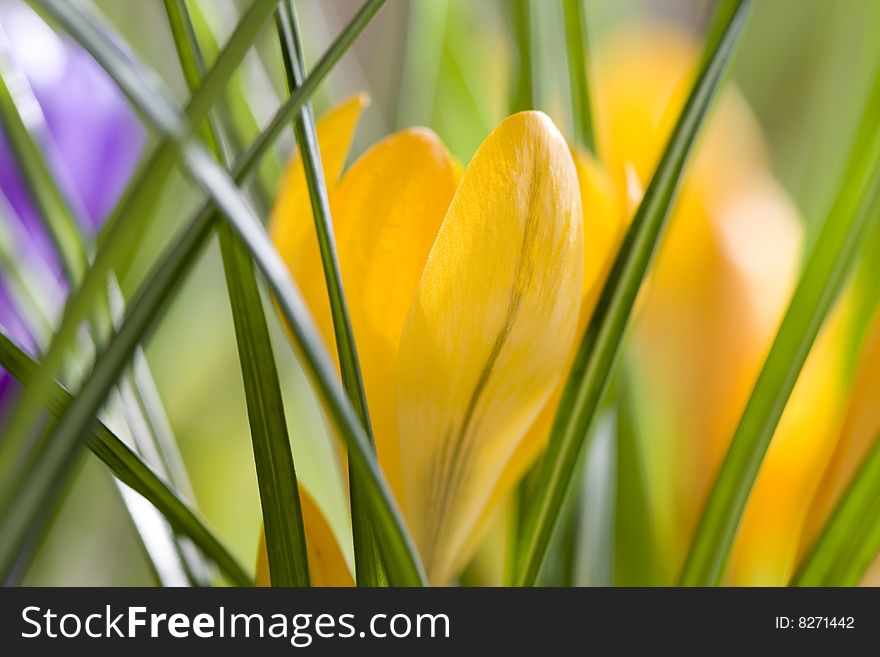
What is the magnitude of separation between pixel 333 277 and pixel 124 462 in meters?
0.04

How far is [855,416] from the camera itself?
0.16 m

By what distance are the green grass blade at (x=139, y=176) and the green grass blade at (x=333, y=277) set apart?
20 millimetres

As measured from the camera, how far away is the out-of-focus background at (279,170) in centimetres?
25

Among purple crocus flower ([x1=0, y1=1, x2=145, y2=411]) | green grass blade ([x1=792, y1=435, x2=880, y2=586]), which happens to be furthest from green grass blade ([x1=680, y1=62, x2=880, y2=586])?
purple crocus flower ([x1=0, y1=1, x2=145, y2=411])

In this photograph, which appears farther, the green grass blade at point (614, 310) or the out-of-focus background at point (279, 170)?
the out-of-focus background at point (279, 170)

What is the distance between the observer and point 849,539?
0.15m

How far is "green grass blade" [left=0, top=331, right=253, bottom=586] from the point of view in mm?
118

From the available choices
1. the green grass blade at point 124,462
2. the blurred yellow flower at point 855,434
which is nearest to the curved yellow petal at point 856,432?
the blurred yellow flower at point 855,434

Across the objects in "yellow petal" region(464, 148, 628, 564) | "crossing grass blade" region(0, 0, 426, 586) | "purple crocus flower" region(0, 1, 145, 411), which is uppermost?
"purple crocus flower" region(0, 1, 145, 411)

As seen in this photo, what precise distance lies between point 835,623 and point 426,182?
0.33 ft

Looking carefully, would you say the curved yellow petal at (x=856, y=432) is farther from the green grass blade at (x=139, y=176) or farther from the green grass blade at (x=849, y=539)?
the green grass blade at (x=139, y=176)

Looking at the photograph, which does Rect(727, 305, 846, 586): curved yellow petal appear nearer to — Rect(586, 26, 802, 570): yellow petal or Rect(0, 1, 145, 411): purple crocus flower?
Rect(586, 26, 802, 570): yellow petal

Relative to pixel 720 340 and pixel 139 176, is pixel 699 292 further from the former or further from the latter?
pixel 139 176

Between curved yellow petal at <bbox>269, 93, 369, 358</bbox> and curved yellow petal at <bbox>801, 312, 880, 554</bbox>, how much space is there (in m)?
0.10
